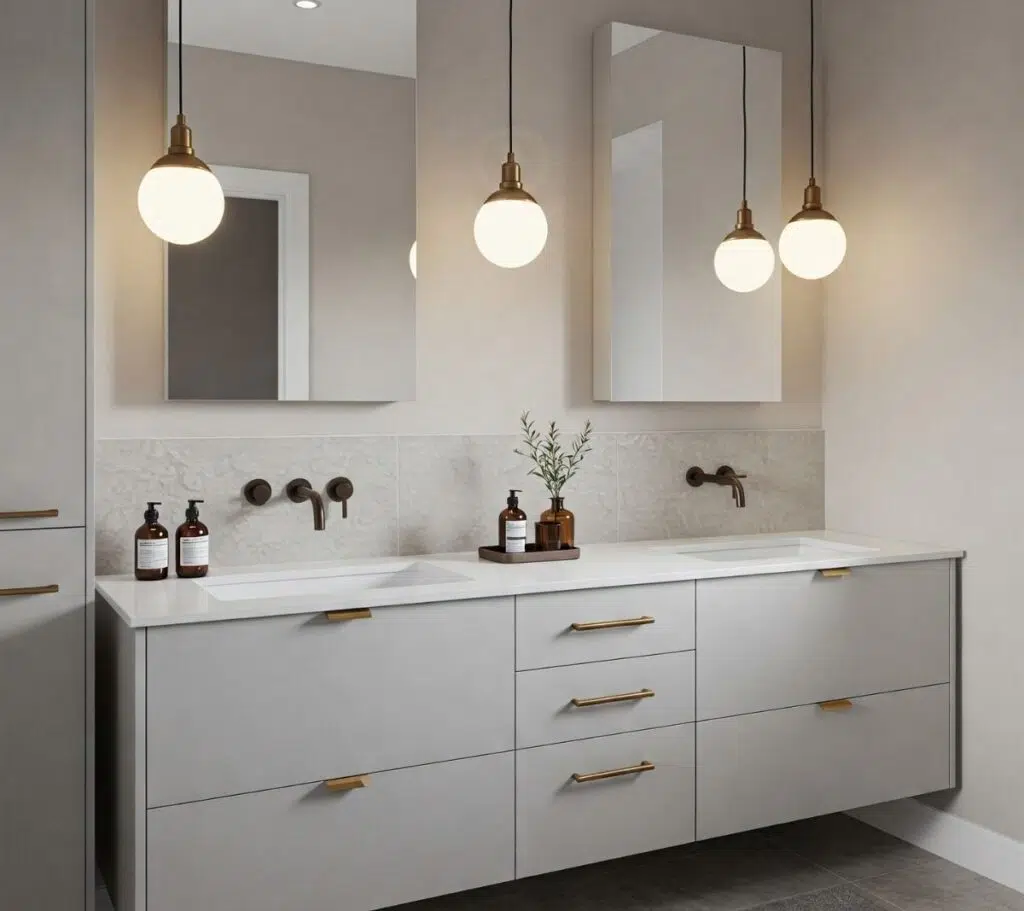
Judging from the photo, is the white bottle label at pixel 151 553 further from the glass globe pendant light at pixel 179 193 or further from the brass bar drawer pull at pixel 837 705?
the brass bar drawer pull at pixel 837 705

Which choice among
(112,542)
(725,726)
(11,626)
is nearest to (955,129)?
(725,726)

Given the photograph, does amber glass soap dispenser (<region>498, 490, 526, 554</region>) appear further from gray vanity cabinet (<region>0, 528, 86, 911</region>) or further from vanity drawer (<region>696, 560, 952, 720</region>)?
gray vanity cabinet (<region>0, 528, 86, 911</region>)

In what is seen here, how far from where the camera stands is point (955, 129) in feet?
9.23

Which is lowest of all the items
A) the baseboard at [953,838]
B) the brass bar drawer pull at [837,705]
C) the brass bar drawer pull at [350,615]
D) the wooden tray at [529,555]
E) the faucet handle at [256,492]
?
the baseboard at [953,838]

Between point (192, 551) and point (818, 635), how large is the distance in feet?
4.84

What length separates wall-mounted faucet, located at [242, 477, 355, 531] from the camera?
100.0 inches

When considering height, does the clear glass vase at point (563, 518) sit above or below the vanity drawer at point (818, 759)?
above

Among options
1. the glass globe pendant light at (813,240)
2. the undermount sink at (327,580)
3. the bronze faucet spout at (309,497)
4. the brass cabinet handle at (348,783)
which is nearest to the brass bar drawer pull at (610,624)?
the undermount sink at (327,580)

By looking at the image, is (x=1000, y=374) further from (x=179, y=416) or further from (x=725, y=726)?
(x=179, y=416)

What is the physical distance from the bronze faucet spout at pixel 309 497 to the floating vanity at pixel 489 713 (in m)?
0.12

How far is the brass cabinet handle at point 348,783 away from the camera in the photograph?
2080 mm

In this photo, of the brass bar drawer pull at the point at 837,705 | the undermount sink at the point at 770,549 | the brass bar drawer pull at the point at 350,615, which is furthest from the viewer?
the undermount sink at the point at 770,549

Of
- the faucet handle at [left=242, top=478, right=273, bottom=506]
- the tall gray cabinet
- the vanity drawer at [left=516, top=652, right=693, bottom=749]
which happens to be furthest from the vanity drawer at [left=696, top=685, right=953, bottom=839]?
the tall gray cabinet

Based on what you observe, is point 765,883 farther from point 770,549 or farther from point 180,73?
point 180,73
